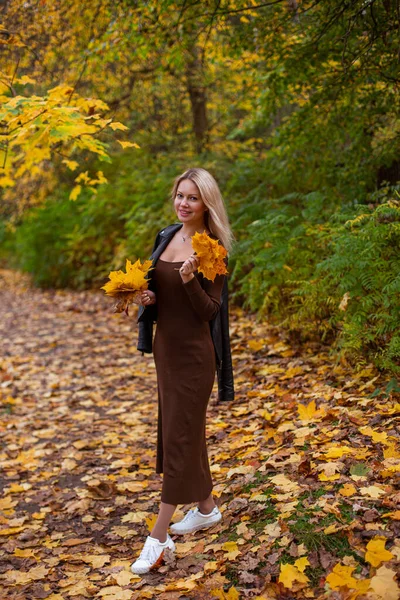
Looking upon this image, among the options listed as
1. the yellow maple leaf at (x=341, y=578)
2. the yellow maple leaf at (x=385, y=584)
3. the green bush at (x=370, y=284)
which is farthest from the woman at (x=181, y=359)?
the green bush at (x=370, y=284)

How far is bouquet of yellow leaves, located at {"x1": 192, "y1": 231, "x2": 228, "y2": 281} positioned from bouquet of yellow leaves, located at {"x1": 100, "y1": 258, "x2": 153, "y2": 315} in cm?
32

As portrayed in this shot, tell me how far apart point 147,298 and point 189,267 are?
40 centimetres

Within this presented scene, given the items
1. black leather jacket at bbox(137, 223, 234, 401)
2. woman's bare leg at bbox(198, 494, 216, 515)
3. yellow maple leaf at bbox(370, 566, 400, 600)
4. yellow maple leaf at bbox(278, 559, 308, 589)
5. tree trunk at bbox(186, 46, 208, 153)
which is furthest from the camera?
tree trunk at bbox(186, 46, 208, 153)

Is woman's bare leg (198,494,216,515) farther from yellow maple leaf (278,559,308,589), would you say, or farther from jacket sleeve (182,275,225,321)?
jacket sleeve (182,275,225,321)

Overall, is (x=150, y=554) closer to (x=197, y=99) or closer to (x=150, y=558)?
(x=150, y=558)

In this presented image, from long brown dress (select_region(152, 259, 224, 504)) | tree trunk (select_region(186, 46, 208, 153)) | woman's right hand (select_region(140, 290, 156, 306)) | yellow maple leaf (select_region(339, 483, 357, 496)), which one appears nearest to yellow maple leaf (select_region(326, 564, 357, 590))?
yellow maple leaf (select_region(339, 483, 357, 496))

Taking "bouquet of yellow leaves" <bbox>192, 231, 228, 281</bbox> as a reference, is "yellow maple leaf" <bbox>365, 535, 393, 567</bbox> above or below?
below

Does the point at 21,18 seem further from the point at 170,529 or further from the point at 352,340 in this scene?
the point at 170,529

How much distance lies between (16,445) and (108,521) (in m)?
1.91

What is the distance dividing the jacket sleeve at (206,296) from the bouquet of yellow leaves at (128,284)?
24 cm

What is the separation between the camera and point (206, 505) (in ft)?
12.0

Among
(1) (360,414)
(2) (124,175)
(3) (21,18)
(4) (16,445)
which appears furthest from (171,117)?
(1) (360,414)

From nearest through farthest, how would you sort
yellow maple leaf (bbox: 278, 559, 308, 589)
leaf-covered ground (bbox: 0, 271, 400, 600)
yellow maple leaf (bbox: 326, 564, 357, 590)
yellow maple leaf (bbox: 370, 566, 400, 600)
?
1. yellow maple leaf (bbox: 370, 566, 400, 600)
2. yellow maple leaf (bbox: 326, 564, 357, 590)
3. yellow maple leaf (bbox: 278, 559, 308, 589)
4. leaf-covered ground (bbox: 0, 271, 400, 600)

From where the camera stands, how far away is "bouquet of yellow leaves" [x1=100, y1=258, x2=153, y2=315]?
10.6 feet
